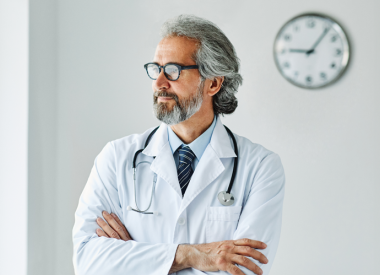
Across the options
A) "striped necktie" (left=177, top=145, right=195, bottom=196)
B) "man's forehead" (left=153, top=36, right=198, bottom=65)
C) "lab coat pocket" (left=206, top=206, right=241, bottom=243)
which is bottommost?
"lab coat pocket" (left=206, top=206, right=241, bottom=243)

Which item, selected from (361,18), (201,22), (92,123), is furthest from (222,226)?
(361,18)

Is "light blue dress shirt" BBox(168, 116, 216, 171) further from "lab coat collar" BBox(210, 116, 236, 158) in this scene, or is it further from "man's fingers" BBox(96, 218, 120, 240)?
"man's fingers" BBox(96, 218, 120, 240)

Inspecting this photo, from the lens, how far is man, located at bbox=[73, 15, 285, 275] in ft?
4.37

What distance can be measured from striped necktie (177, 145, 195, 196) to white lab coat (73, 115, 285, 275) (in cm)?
4

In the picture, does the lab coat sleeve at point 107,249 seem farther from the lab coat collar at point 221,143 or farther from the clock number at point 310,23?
Result: the clock number at point 310,23

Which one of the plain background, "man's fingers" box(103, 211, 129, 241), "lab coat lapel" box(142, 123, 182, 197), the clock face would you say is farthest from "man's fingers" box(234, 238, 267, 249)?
the clock face

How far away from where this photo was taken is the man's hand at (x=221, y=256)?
4.21 feet

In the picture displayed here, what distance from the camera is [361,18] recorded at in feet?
7.97

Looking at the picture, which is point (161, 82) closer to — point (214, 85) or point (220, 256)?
point (214, 85)

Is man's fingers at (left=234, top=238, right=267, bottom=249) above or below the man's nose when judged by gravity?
below

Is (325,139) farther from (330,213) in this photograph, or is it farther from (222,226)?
(222,226)

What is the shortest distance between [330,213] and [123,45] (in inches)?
62.7

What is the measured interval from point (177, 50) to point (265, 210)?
65cm
